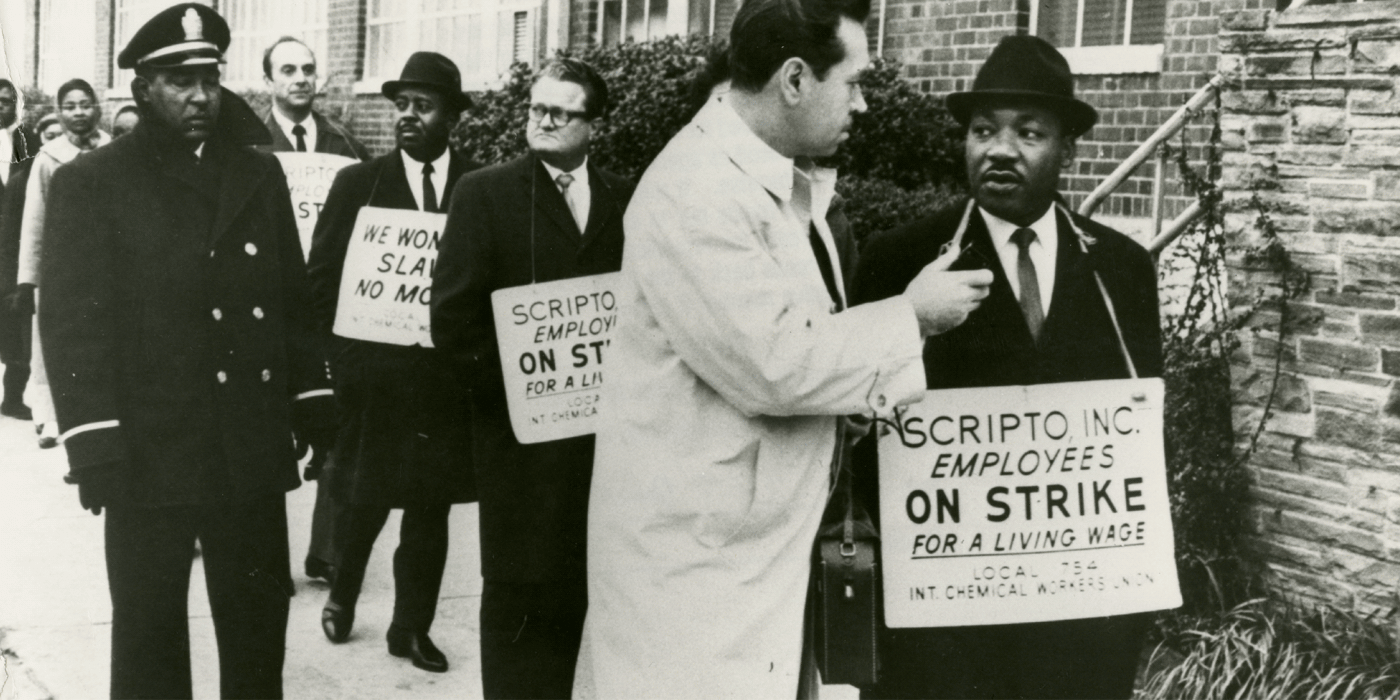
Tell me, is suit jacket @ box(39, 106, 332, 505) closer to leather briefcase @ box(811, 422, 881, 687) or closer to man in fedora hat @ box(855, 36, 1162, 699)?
man in fedora hat @ box(855, 36, 1162, 699)

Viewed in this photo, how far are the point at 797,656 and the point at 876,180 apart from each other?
22.1 ft

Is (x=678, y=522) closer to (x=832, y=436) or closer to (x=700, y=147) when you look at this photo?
(x=832, y=436)

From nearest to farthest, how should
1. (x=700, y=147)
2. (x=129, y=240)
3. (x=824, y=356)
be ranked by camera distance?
(x=824, y=356) → (x=700, y=147) → (x=129, y=240)

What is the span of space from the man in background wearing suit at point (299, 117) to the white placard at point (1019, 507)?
16.4 feet

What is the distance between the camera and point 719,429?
2684 mm

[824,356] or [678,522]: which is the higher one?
[824,356]

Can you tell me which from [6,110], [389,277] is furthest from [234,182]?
[6,110]

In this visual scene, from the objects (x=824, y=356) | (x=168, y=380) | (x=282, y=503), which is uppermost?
(x=824, y=356)

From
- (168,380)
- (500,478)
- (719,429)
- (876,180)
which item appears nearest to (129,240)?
(168,380)

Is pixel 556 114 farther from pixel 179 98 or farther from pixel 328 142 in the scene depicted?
pixel 328 142

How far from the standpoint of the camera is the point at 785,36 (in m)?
2.71

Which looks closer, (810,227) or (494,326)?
(810,227)

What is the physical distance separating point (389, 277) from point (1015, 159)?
9.61ft

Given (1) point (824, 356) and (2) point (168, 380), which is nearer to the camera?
(1) point (824, 356)
